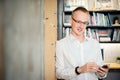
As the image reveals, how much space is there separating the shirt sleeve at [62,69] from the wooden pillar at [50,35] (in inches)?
93.9

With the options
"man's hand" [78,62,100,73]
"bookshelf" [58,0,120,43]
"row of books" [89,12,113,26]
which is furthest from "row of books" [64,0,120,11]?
"man's hand" [78,62,100,73]

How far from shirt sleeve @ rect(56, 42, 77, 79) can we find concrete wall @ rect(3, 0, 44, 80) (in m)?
2.45

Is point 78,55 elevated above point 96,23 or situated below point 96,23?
below

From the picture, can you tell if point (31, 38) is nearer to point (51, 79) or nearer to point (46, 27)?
point (46, 27)

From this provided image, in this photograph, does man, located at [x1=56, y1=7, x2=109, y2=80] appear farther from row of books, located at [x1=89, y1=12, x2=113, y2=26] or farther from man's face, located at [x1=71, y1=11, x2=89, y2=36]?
row of books, located at [x1=89, y1=12, x2=113, y2=26]

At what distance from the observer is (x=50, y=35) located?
13.6 feet

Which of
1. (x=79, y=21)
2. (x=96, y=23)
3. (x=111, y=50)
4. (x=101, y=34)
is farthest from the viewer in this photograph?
(x=111, y=50)

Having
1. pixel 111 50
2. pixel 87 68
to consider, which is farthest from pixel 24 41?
pixel 87 68

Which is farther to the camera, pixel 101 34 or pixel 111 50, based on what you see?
pixel 111 50

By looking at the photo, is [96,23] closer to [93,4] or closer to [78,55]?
[93,4]

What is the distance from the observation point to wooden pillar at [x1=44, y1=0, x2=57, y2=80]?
4.11m

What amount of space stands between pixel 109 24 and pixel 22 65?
180 centimetres

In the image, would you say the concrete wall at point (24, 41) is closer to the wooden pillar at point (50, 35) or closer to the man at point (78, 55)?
the wooden pillar at point (50, 35)

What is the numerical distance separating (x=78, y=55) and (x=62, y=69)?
178 mm
